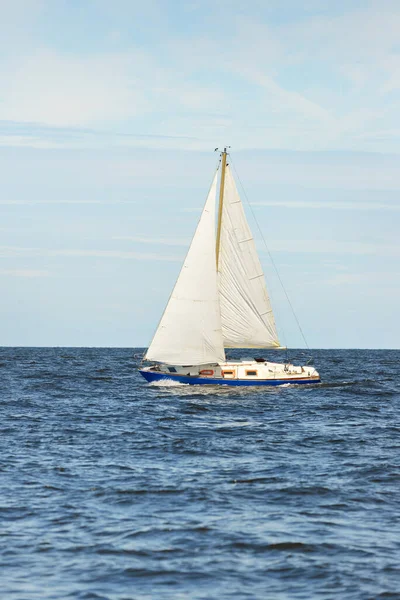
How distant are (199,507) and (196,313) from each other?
30.0 meters

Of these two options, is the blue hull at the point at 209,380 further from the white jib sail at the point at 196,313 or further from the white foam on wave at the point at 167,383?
the white jib sail at the point at 196,313

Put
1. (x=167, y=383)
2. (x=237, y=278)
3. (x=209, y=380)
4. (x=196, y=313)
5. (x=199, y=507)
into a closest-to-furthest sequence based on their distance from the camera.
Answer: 1. (x=199, y=507)
2. (x=209, y=380)
3. (x=196, y=313)
4. (x=167, y=383)
5. (x=237, y=278)

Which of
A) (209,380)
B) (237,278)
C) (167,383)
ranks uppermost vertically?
(237,278)

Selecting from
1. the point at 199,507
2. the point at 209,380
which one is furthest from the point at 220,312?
the point at 199,507

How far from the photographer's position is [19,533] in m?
17.5

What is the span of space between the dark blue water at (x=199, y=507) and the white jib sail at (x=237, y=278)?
44.2ft

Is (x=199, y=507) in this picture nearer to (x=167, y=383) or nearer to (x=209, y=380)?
(x=209, y=380)

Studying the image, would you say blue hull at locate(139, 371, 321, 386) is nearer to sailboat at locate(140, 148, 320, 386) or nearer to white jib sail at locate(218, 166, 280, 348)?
sailboat at locate(140, 148, 320, 386)

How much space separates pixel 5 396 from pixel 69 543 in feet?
115

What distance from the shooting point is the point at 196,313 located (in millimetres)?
49250

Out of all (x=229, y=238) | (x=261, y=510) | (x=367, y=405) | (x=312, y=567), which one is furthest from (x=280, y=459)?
(x=229, y=238)

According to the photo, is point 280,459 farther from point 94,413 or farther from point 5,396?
point 5,396

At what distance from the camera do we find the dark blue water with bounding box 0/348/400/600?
14594 millimetres

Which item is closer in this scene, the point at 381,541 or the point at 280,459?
the point at 381,541
